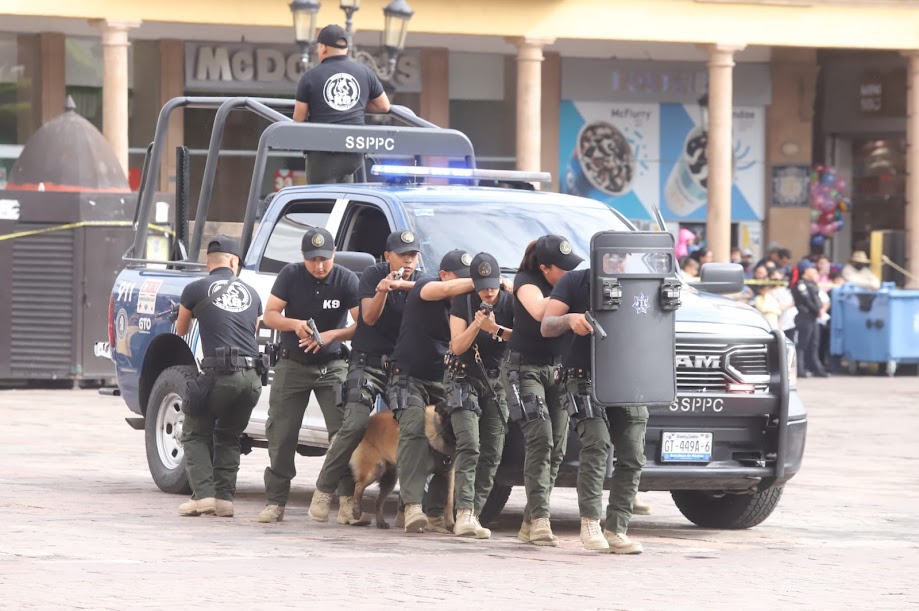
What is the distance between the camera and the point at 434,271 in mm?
10992

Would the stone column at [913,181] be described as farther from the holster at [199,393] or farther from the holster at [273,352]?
the holster at [199,393]

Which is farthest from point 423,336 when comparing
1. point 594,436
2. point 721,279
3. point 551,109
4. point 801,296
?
point 551,109

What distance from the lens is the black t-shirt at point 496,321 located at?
1030 centimetres

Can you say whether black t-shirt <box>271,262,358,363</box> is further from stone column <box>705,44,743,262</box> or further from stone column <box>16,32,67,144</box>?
stone column <box>16,32,67,144</box>

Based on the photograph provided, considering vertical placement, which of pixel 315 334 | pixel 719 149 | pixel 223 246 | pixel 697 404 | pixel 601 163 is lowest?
pixel 697 404

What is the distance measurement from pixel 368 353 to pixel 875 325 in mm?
17652

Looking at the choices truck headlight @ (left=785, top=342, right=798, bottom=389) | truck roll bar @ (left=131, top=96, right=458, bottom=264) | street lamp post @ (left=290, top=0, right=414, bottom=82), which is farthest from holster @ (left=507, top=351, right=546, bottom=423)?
street lamp post @ (left=290, top=0, right=414, bottom=82)

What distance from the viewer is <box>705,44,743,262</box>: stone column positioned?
31312 millimetres

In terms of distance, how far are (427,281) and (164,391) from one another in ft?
9.30

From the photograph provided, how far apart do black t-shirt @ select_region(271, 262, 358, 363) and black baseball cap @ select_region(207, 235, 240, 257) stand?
1.89 ft

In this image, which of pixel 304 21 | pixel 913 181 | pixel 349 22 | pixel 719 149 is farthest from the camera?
pixel 913 181

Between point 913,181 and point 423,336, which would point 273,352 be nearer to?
point 423,336

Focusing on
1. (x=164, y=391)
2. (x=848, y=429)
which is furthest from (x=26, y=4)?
(x=164, y=391)

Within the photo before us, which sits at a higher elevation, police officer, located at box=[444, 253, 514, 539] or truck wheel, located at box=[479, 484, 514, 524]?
police officer, located at box=[444, 253, 514, 539]
